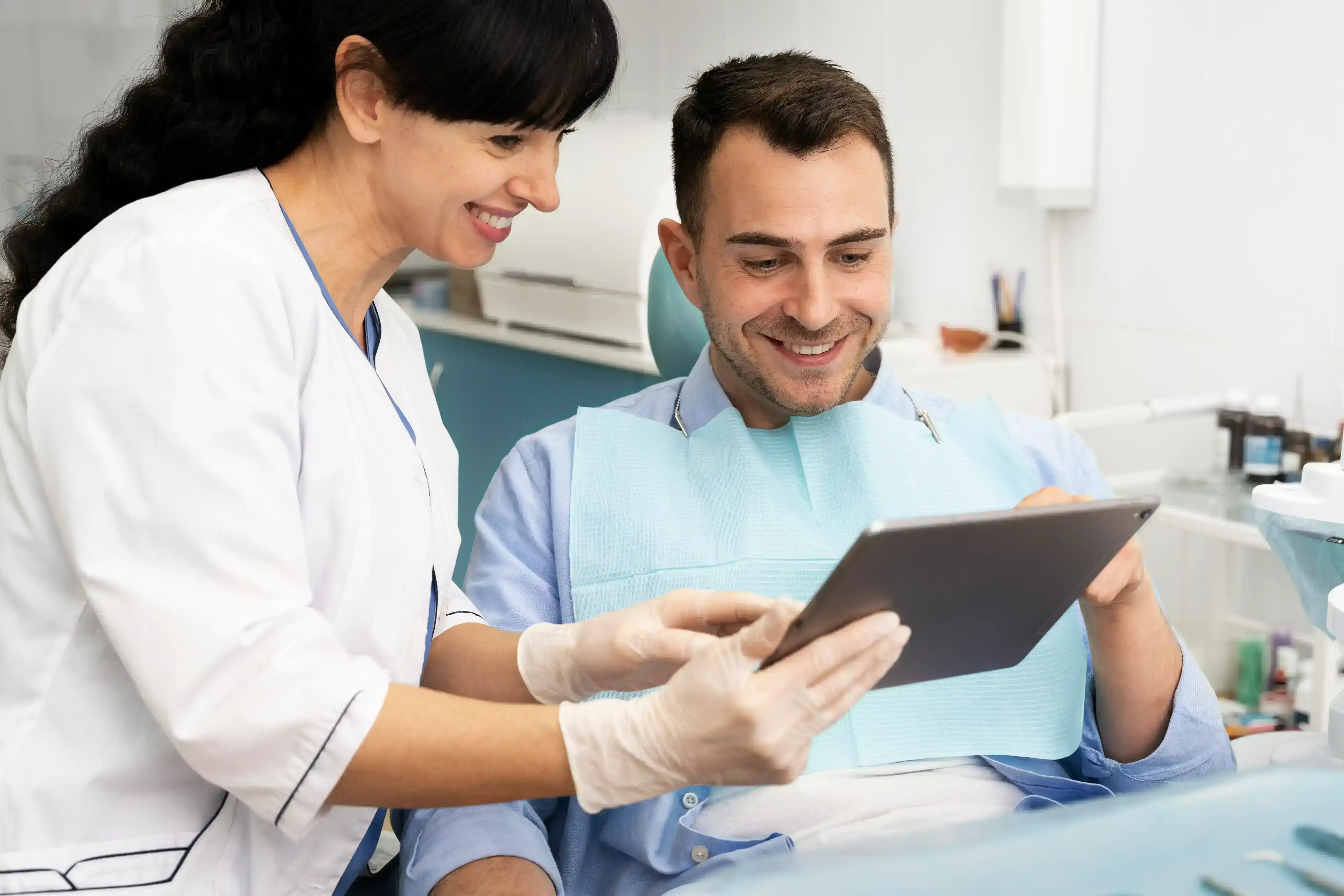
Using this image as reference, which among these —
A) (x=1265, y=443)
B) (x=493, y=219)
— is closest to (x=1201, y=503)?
(x=1265, y=443)

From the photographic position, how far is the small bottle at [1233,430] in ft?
7.75

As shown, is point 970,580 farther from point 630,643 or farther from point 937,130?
point 937,130

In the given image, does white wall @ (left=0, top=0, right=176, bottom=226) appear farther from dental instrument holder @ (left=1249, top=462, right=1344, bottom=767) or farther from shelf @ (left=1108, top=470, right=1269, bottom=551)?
dental instrument holder @ (left=1249, top=462, right=1344, bottom=767)

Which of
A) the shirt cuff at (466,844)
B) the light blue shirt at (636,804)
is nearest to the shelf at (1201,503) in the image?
the light blue shirt at (636,804)

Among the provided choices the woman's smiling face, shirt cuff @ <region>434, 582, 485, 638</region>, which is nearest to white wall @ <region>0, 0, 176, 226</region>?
shirt cuff @ <region>434, 582, 485, 638</region>

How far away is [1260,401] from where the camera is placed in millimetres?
2307

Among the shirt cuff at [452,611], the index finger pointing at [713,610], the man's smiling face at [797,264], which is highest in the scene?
the man's smiling face at [797,264]

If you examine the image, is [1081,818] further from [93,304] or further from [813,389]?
[93,304]

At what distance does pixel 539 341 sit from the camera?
→ 310 centimetres

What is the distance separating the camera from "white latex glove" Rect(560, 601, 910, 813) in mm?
963

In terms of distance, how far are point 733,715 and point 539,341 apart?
2.22 meters

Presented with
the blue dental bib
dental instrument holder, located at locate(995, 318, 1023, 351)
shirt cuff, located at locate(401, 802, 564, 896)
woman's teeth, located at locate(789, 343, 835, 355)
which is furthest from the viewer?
dental instrument holder, located at locate(995, 318, 1023, 351)

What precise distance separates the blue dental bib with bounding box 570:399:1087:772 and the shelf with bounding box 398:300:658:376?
0.86m

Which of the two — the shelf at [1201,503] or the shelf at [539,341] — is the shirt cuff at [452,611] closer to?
the shelf at [539,341]
